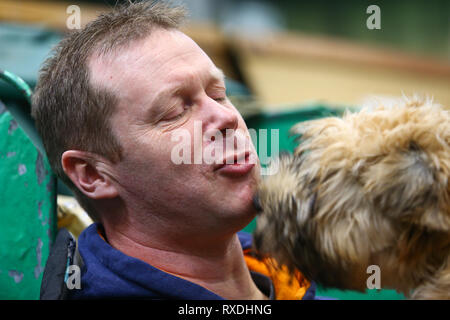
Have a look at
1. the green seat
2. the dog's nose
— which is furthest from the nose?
the green seat

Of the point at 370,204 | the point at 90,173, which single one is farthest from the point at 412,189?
the point at 90,173

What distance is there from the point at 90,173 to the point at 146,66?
0.35 m

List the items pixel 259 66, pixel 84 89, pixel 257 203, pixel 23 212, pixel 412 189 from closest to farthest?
pixel 412 189 → pixel 257 203 → pixel 84 89 → pixel 23 212 → pixel 259 66

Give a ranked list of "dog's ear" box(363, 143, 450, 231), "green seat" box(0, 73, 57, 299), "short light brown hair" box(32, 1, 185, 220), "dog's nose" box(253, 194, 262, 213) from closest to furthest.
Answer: "dog's ear" box(363, 143, 450, 231) < "dog's nose" box(253, 194, 262, 213) < "short light brown hair" box(32, 1, 185, 220) < "green seat" box(0, 73, 57, 299)

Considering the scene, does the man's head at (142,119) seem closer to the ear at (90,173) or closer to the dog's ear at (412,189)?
the ear at (90,173)

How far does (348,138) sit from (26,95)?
1.14 m

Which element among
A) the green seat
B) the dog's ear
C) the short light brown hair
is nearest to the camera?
the dog's ear

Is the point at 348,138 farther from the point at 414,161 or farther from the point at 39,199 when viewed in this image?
the point at 39,199

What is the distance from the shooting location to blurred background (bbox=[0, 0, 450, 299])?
5.79 ft

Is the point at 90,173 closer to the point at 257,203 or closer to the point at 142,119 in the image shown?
the point at 142,119

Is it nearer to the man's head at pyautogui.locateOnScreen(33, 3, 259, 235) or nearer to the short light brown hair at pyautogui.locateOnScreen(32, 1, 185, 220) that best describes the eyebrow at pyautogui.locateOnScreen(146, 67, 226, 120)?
the man's head at pyautogui.locateOnScreen(33, 3, 259, 235)

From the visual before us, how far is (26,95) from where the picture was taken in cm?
187

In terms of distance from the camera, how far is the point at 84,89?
1.54m

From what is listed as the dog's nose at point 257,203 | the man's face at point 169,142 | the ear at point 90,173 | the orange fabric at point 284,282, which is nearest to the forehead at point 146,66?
the man's face at point 169,142
